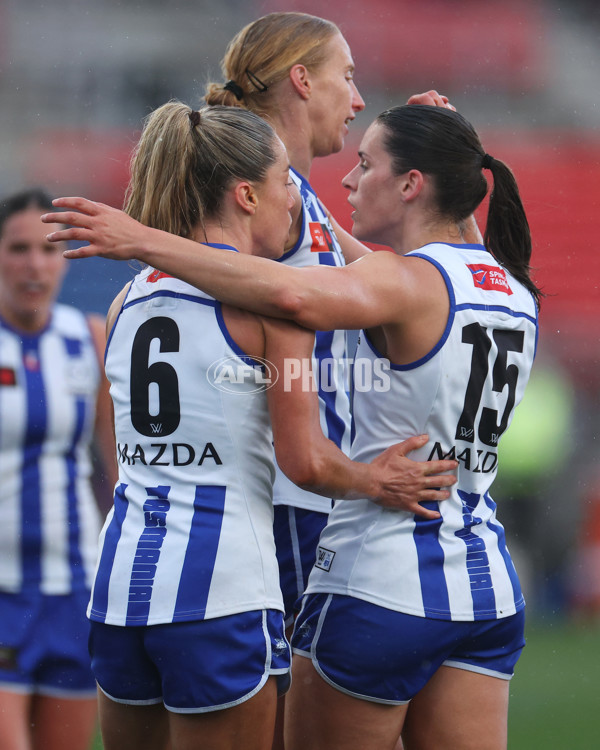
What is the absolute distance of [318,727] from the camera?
2195 mm

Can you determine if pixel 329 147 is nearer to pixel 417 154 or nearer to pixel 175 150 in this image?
pixel 417 154

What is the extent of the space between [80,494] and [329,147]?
4.29 feet

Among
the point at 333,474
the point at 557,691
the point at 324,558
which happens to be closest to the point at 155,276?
the point at 333,474

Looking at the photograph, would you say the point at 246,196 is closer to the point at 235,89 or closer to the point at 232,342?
the point at 232,342

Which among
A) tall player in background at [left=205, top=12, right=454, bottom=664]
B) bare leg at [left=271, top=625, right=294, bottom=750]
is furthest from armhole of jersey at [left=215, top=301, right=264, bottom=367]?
bare leg at [left=271, top=625, right=294, bottom=750]

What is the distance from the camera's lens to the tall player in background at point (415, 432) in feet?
6.86

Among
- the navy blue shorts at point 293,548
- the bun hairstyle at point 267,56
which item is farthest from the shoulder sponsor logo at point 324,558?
the bun hairstyle at point 267,56

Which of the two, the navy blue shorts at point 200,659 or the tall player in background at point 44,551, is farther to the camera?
the tall player in background at point 44,551

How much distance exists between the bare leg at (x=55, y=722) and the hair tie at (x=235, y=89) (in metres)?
1.82

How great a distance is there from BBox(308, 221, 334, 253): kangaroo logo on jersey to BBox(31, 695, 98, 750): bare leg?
1.45 metres

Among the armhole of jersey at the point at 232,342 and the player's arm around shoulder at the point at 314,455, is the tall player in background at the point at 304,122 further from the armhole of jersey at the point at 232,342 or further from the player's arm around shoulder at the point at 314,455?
the armhole of jersey at the point at 232,342

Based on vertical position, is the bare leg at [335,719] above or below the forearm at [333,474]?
below

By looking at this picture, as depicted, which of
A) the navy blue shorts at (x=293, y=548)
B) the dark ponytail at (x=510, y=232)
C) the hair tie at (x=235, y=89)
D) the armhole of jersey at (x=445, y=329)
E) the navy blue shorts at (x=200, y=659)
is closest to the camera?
the navy blue shorts at (x=200, y=659)

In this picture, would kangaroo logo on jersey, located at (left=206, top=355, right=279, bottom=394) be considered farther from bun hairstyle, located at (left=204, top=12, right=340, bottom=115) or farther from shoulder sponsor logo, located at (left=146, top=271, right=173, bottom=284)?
bun hairstyle, located at (left=204, top=12, right=340, bottom=115)
